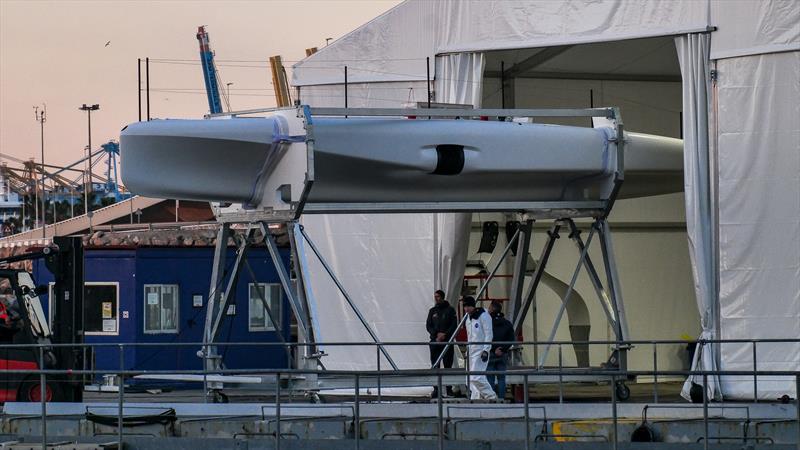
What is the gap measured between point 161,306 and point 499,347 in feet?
29.4

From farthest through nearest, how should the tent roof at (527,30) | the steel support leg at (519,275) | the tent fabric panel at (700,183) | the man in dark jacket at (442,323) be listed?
the man in dark jacket at (442,323), the steel support leg at (519,275), the tent fabric panel at (700,183), the tent roof at (527,30)

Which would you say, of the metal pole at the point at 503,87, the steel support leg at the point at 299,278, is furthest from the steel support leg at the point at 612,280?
the metal pole at the point at 503,87

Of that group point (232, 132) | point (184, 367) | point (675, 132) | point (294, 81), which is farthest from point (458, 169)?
point (675, 132)

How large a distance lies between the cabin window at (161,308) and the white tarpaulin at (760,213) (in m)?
10.7

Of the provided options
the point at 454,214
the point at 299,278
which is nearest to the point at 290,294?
the point at 299,278

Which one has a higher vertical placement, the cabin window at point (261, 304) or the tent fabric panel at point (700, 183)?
the tent fabric panel at point (700, 183)

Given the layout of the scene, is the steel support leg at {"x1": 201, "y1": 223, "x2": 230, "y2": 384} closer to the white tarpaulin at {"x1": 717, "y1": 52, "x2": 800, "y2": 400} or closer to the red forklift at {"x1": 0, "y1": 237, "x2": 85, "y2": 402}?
the red forklift at {"x1": 0, "y1": 237, "x2": 85, "y2": 402}

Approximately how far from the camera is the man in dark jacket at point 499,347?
20.8 m

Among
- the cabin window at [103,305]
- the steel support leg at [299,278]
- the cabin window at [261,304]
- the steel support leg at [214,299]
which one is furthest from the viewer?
the cabin window at [261,304]

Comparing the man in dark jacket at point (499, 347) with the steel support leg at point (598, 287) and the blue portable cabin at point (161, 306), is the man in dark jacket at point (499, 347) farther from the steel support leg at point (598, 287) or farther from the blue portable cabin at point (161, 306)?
the blue portable cabin at point (161, 306)

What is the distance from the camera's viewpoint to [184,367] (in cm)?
2747

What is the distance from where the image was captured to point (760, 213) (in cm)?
2262

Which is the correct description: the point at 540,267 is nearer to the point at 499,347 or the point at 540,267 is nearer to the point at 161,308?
the point at 499,347

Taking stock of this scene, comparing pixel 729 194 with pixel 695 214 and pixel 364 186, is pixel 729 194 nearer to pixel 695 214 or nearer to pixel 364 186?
pixel 695 214
